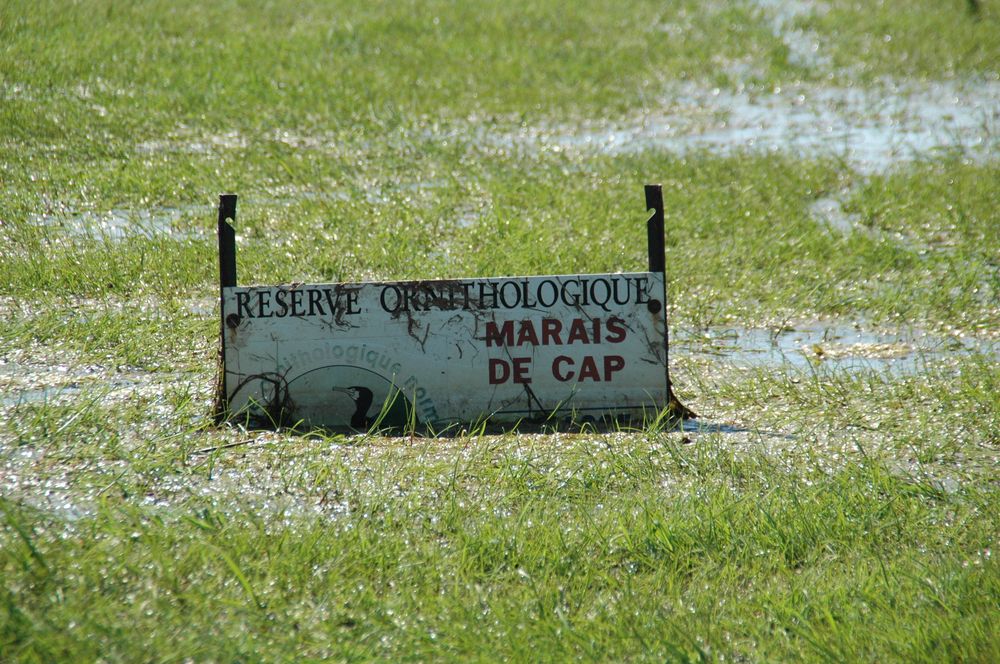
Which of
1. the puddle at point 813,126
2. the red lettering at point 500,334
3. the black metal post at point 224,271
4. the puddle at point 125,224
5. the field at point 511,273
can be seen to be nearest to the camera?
the field at point 511,273

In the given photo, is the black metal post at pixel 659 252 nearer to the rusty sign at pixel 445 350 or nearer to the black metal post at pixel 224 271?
the rusty sign at pixel 445 350

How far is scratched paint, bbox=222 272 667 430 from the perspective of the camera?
4.48m

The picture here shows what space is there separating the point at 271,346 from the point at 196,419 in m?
0.43

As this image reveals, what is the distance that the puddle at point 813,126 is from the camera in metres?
9.82

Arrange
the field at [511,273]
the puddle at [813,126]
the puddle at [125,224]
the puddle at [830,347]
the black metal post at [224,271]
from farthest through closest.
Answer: the puddle at [813,126], the puddle at [125,224], the puddle at [830,347], the black metal post at [224,271], the field at [511,273]

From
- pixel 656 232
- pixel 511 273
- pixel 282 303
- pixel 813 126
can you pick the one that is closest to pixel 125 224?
pixel 511 273

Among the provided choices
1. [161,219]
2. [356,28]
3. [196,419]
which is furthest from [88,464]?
[356,28]

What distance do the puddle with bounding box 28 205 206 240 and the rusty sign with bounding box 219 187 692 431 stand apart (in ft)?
9.30

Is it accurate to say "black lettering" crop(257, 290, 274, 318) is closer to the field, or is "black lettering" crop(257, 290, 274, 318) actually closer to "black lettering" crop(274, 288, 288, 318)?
"black lettering" crop(274, 288, 288, 318)

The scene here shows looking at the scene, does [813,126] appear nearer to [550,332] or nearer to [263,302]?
[550,332]

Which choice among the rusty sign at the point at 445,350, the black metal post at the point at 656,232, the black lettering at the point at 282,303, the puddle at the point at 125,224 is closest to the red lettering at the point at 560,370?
the rusty sign at the point at 445,350

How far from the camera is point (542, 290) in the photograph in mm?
4617

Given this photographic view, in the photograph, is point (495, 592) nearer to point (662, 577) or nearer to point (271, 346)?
point (662, 577)

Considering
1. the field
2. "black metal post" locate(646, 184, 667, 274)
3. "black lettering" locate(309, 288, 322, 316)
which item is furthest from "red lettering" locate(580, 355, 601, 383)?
"black lettering" locate(309, 288, 322, 316)
